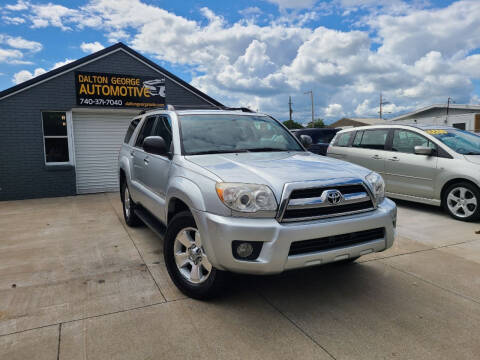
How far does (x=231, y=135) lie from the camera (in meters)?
3.94

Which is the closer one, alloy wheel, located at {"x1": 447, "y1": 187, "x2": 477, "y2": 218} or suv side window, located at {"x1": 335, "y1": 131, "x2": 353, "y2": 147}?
alloy wheel, located at {"x1": 447, "y1": 187, "x2": 477, "y2": 218}

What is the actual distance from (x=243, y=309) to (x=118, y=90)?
915 centimetres

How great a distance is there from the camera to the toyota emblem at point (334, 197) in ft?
9.16

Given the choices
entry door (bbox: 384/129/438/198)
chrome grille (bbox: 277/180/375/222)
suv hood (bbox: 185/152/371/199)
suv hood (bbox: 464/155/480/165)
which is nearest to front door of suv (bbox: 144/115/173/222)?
suv hood (bbox: 185/152/371/199)

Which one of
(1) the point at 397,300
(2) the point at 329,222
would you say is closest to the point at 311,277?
(1) the point at 397,300

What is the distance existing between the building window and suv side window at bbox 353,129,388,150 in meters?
8.00

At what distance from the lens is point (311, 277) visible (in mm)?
3723

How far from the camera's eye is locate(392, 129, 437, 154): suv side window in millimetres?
6859

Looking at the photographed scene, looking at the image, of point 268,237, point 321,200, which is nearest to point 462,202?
point 321,200

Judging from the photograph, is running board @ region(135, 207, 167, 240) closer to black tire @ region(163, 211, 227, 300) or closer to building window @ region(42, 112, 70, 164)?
black tire @ region(163, 211, 227, 300)

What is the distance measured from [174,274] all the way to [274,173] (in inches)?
53.5

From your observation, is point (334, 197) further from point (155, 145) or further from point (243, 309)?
point (155, 145)

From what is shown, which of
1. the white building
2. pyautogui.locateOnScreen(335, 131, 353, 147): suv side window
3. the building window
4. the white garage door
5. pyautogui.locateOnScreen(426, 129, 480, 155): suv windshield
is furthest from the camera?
the white building

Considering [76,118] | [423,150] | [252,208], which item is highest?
[76,118]
